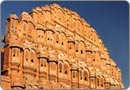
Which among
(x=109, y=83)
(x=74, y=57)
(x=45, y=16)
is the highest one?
(x=45, y=16)

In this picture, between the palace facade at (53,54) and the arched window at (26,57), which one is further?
the arched window at (26,57)

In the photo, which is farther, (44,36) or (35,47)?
(44,36)

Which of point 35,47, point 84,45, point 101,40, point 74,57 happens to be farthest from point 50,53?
point 101,40

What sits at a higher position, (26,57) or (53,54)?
(53,54)

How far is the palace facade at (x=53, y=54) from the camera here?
89.1 feet

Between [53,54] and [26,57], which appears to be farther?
[53,54]

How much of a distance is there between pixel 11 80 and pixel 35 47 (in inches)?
164

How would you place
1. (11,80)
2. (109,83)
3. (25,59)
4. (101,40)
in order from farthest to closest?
(101,40), (109,83), (25,59), (11,80)

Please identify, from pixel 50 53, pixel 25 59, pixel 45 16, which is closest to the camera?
pixel 25 59

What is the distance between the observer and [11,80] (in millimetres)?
25828

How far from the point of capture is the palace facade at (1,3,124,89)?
89.1ft

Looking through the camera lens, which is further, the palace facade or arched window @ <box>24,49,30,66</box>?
arched window @ <box>24,49,30,66</box>

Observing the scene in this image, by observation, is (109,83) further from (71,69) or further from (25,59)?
(25,59)

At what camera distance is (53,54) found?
30109 mm
